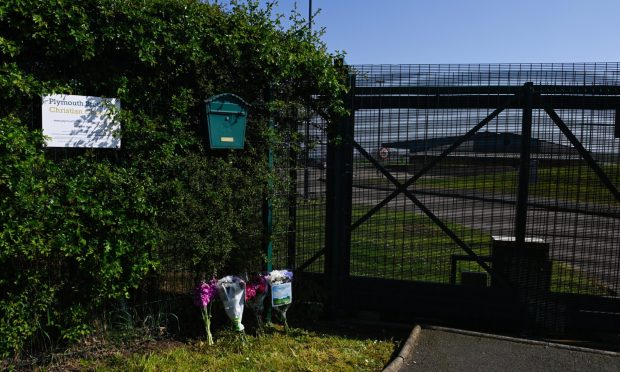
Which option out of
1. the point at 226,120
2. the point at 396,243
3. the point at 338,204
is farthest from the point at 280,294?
the point at 226,120

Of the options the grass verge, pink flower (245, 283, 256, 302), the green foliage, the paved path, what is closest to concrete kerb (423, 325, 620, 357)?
the paved path

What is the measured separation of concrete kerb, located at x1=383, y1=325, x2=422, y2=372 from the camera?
4.27 metres

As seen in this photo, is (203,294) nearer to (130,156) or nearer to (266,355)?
(266,355)

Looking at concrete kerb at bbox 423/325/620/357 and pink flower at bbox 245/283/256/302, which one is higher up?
pink flower at bbox 245/283/256/302

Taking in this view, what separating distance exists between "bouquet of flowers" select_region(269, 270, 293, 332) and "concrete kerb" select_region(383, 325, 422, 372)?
47.0 inches

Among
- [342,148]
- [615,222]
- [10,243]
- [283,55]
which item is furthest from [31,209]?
[615,222]

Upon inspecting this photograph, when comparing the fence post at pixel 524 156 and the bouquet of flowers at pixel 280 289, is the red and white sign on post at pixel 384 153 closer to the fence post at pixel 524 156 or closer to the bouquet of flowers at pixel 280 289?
the fence post at pixel 524 156

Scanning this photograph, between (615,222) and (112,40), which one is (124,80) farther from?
(615,222)

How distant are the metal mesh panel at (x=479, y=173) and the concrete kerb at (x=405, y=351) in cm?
78

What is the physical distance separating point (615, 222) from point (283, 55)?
12.1ft

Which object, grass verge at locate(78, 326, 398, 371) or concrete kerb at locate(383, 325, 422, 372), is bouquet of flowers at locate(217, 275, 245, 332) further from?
concrete kerb at locate(383, 325, 422, 372)

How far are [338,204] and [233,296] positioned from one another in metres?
1.53

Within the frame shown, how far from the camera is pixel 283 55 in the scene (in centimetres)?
490

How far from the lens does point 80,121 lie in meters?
4.00
